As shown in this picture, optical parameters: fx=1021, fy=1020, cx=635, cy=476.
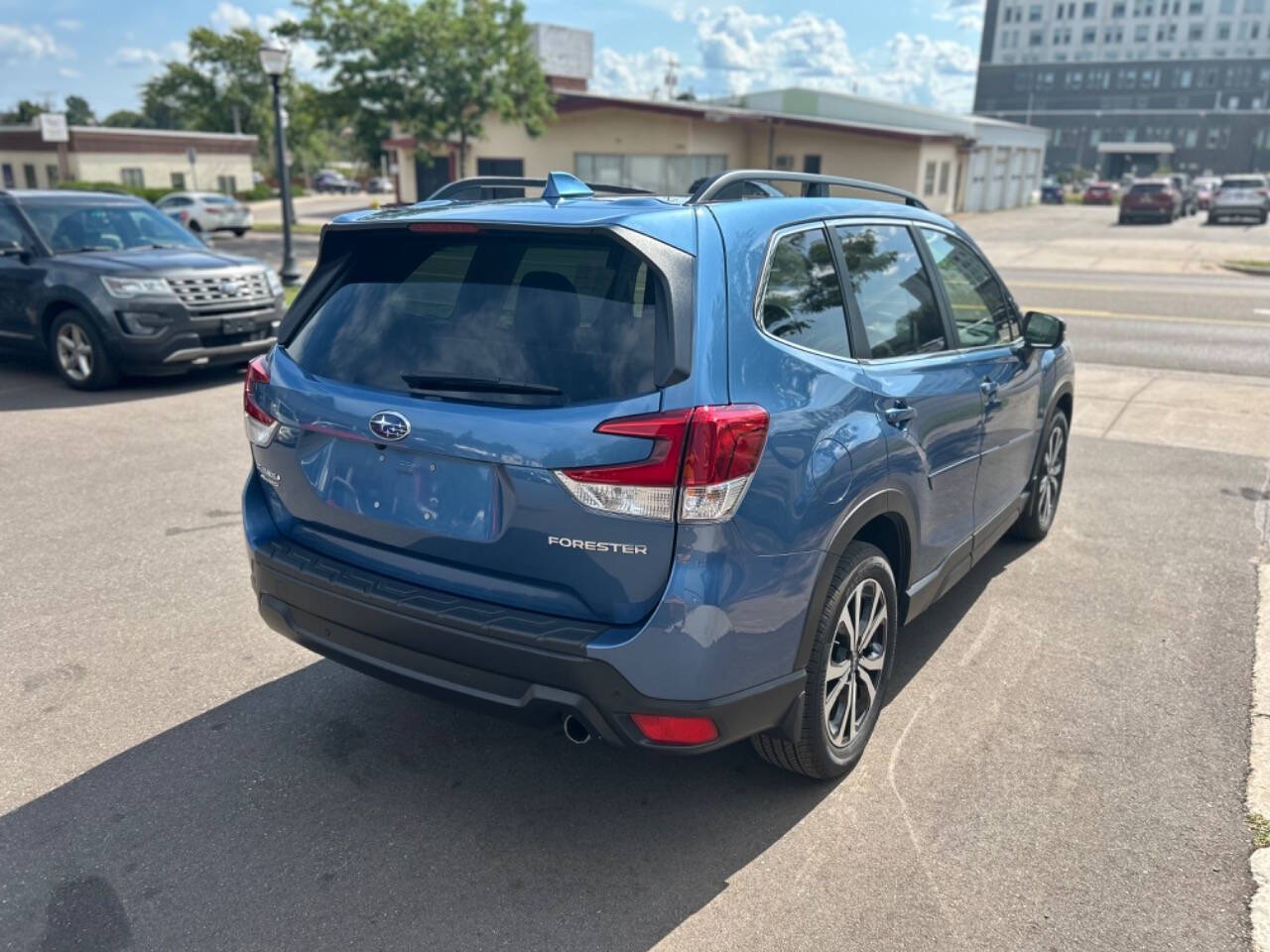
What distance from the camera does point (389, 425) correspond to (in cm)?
290

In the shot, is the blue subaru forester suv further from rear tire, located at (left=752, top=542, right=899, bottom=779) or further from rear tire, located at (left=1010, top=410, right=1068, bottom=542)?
rear tire, located at (left=1010, top=410, right=1068, bottom=542)

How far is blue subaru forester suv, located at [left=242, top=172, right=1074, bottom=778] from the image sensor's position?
8.64ft

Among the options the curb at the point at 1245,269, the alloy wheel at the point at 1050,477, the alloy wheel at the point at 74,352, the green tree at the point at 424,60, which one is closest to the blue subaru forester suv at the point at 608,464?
the alloy wheel at the point at 1050,477

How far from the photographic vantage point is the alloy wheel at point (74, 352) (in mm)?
9031

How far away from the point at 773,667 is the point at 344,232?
6.33 ft

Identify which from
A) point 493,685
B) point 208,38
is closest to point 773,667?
point 493,685

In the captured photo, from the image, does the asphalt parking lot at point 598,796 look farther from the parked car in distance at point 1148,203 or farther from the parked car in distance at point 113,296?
the parked car in distance at point 1148,203

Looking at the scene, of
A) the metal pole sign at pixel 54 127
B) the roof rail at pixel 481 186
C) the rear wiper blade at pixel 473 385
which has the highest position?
the metal pole sign at pixel 54 127

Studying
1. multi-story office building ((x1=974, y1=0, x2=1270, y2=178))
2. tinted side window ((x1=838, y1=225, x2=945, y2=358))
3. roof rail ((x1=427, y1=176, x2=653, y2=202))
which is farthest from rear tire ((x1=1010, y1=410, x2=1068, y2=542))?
multi-story office building ((x1=974, y1=0, x2=1270, y2=178))

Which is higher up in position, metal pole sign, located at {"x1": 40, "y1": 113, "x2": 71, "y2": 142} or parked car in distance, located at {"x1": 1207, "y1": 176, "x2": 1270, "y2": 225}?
metal pole sign, located at {"x1": 40, "y1": 113, "x2": 71, "y2": 142}

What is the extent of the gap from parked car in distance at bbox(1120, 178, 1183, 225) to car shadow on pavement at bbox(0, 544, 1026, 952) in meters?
44.7

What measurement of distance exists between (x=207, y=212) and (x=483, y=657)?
36018 mm

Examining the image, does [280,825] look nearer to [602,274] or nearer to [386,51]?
[602,274]

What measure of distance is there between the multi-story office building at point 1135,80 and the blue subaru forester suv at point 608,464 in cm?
12129
